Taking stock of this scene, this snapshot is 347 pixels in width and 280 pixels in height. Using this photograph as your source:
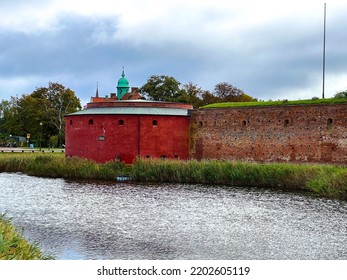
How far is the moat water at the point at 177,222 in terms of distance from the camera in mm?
10938

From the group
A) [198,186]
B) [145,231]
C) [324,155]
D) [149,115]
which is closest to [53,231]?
[145,231]

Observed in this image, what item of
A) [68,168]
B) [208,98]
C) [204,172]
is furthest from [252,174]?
[208,98]

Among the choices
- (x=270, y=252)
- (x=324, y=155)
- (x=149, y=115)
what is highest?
(x=149, y=115)

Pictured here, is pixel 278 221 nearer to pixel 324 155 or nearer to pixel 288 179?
pixel 288 179

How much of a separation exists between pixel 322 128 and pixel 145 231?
1325cm

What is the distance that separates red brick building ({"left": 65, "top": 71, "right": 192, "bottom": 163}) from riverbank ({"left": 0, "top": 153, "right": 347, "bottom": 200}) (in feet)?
5.67

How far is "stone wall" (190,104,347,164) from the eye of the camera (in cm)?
2350

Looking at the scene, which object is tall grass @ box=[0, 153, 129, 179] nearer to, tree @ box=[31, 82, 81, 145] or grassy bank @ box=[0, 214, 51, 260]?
grassy bank @ box=[0, 214, 51, 260]

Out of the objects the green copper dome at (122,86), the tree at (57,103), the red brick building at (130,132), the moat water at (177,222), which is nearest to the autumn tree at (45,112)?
the tree at (57,103)

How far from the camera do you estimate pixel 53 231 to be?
12656 mm

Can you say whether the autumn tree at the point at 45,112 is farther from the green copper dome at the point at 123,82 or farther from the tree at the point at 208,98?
the tree at the point at 208,98

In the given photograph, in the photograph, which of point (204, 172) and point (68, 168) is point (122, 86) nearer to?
point (68, 168)

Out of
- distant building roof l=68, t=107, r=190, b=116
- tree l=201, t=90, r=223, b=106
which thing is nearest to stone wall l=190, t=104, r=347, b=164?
distant building roof l=68, t=107, r=190, b=116

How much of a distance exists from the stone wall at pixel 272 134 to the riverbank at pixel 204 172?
2.25 meters
